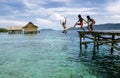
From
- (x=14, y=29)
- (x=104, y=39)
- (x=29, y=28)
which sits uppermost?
(x=104, y=39)

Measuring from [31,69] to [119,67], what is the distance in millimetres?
7170

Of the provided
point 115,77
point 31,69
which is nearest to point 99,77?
point 115,77

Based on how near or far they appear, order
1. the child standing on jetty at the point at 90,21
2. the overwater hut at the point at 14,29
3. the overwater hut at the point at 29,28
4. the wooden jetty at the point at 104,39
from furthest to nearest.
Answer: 1. the overwater hut at the point at 14,29
2. the overwater hut at the point at 29,28
3. the child standing on jetty at the point at 90,21
4. the wooden jetty at the point at 104,39

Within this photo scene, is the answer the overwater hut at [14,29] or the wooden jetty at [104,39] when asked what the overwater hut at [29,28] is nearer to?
the overwater hut at [14,29]

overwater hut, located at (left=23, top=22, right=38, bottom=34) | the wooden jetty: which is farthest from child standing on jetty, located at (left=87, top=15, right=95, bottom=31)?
overwater hut, located at (left=23, top=22, right=38, bottom=34)

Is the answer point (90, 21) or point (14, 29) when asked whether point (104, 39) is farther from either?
point (14, 29)

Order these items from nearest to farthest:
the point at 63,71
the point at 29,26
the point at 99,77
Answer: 1. the point at 99,77
2. the point at 63,71
3. the point at 29,26

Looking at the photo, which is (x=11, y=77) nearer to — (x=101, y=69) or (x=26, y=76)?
(x=26, y=76)

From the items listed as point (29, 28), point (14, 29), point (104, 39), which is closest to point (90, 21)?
point (104, 39)

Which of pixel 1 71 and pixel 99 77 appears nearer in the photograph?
pixel 99 77

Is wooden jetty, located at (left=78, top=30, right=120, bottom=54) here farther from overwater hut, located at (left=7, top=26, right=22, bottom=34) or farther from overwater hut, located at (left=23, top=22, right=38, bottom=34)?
overwater hut, located at (left=7, top=26, right=22, bottom=34)

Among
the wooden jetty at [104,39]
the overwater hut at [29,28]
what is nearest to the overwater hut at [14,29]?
the overwater hut at [29,28]

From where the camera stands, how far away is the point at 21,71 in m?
17.5

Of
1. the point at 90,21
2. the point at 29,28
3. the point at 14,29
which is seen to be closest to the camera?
the point at 90,21
